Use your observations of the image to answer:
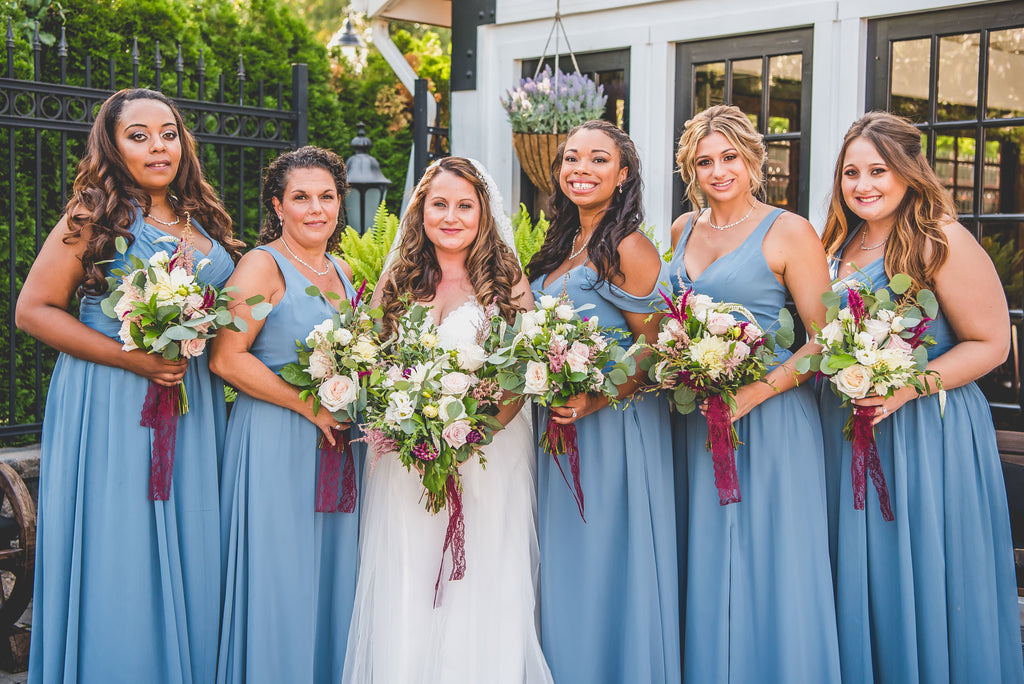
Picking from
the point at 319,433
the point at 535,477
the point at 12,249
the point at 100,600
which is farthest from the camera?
the point at 12,249

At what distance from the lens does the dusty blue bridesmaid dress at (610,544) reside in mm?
3664

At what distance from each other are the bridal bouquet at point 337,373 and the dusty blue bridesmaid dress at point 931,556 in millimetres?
1926

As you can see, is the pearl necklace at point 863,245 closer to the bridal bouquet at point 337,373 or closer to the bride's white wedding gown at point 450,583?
the bride's white wedding gown at point 450,583

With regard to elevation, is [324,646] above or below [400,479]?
below

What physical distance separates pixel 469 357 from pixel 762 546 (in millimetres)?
1353

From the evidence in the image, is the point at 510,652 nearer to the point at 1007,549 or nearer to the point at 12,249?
the point at 1007,549

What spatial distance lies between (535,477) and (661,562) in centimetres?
63

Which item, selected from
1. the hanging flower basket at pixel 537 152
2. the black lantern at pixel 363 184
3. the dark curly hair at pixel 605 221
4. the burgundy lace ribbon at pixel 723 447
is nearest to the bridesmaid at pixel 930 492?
the burgundy lace ribbon at pixel 723 447

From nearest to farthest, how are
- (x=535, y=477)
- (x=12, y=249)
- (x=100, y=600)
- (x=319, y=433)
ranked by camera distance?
(x=100, y=600), (x=319, y=433), (x=535, y=477), (x=12, y=249)

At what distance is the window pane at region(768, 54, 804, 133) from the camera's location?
568 centimetres

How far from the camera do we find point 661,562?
3699 mm

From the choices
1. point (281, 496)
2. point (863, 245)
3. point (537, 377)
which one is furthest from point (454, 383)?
point (863, 245)

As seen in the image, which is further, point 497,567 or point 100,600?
point 497,567

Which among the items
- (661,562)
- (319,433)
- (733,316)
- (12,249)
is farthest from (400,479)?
(12,249)
